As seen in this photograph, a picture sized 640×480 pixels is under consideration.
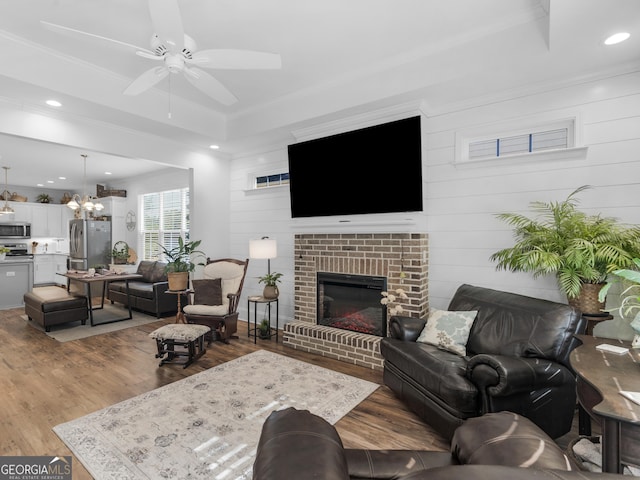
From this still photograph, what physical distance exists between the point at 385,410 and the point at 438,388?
0.61m

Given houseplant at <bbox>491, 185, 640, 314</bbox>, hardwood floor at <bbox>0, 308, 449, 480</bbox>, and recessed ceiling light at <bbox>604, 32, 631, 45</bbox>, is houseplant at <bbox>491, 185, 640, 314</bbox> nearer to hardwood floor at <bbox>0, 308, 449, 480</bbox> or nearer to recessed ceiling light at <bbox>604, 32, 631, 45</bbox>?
recessed ceiling light at <bbox>604, 32, 631, 45</bbox>

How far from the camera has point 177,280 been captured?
4.63 metres

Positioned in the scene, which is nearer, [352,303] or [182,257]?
[352,303]

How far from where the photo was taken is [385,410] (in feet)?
8.87

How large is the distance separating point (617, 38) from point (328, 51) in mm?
2236

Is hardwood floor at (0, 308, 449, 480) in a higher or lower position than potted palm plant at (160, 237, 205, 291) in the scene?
lower

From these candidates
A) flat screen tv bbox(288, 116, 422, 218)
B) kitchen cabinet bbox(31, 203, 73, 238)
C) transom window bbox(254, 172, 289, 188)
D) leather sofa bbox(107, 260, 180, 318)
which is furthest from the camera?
kitchen cabinet bbox(31, 203, 73, 238)

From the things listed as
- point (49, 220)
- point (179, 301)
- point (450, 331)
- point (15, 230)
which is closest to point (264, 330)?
point (179, 301)

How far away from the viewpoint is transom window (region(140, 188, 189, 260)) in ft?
23.1

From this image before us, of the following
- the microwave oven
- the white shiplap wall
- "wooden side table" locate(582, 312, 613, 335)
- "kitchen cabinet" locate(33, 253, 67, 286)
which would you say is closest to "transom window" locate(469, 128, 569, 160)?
the white shiplap wall

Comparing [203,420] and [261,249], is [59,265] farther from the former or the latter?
[203,420]

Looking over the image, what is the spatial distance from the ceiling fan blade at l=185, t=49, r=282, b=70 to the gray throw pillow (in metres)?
2.98

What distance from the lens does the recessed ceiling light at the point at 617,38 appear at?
2.37m

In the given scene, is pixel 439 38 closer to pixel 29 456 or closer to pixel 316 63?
pixel 316 63
